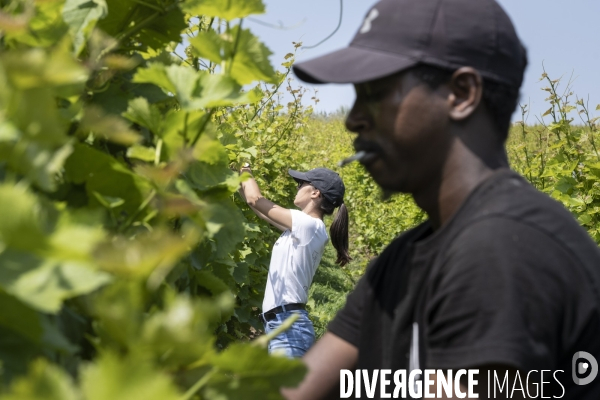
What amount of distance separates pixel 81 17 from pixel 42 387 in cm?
66

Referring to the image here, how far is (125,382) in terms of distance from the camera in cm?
49

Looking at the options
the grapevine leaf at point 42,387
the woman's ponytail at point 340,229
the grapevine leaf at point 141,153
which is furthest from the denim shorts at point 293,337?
the grapevine leaf at point 42,387

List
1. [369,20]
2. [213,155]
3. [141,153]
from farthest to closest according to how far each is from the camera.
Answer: [369,20] → [213,155] → [141,153]

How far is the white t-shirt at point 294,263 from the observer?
445cm

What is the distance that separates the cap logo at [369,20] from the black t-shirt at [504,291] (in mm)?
376

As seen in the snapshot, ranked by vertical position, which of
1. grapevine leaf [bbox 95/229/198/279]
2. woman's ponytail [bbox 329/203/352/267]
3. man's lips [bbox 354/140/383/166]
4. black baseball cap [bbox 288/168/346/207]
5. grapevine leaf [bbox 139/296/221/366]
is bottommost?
woman's ponytail [bbox 329/203/352/267]

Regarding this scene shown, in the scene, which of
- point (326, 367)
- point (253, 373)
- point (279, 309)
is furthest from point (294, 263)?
point (253, 373)

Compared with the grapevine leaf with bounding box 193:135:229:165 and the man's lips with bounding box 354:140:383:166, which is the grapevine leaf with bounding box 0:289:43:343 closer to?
the grapevine leaf with bounding box 193:135:229:165

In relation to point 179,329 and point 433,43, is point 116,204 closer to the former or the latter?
point 179,329

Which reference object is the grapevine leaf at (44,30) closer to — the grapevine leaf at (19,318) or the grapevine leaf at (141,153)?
the grapevine leaf at (141,153)

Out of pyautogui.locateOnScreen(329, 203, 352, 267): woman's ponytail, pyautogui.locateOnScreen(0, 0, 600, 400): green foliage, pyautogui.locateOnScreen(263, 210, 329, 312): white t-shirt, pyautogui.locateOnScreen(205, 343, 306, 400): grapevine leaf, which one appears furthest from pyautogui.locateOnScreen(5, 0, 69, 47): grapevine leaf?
pyautogui.locateOnScreen(329, 203, 352, 267): woman's ponytail

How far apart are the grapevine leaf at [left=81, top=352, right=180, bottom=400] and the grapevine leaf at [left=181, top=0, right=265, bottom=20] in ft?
1.94

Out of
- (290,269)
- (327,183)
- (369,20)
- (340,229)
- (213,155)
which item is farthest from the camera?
(340,229)

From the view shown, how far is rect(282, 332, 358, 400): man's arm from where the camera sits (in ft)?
4.55
